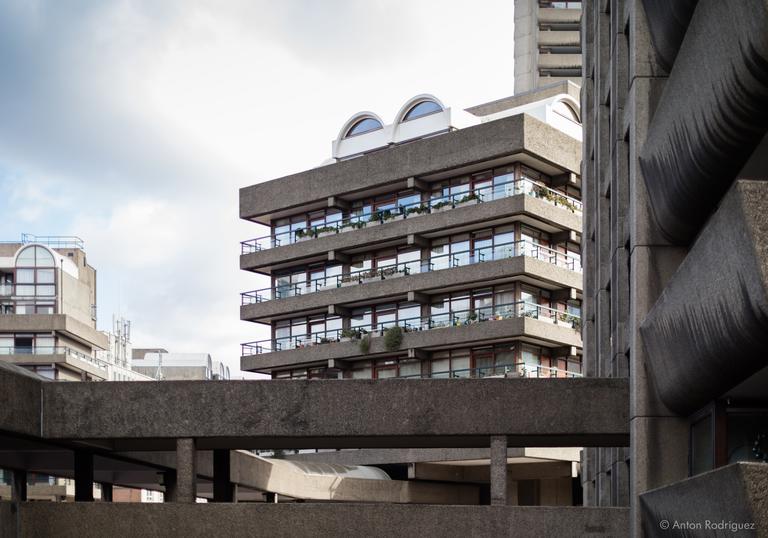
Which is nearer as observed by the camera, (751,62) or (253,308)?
(751,62)

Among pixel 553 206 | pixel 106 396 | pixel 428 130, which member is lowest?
pixel 106 396

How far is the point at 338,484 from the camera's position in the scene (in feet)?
163

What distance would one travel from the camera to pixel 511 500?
58.6 meters

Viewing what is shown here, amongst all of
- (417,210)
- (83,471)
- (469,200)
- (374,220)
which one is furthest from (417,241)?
(83,471)

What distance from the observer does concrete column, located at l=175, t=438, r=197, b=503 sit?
24219mm

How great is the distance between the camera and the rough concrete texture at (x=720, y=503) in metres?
11.5

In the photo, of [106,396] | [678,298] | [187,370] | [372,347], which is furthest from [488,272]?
[187,370]

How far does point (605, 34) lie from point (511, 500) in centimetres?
3143

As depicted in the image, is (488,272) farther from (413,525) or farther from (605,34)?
(413,525)

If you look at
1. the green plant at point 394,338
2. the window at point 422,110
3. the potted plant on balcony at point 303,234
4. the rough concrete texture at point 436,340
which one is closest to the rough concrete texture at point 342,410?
the rough concrete texture at point 436,340

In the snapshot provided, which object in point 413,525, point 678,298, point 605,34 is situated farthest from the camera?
point 605,34

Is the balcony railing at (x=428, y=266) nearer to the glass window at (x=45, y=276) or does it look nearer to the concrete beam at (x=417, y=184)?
the concrete beam at (x=417, y=184)

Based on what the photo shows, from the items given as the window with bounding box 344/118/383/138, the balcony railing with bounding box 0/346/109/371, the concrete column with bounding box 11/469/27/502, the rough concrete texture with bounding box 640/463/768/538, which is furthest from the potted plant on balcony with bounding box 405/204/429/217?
the rough concrete texture with bounding box 640/463/768/538

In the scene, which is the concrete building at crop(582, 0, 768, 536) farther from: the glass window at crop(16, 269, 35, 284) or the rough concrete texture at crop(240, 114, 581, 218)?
the glass window at crop(16, 269, 35, 284)
